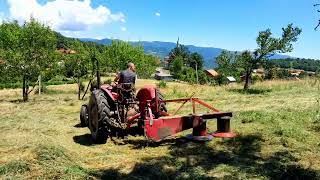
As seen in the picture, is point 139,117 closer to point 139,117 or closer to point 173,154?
point 139,117

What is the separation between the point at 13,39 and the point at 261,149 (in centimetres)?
1949

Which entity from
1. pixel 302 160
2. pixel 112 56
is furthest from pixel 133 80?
pixel 112 56

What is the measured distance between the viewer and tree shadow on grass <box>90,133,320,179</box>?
729cm

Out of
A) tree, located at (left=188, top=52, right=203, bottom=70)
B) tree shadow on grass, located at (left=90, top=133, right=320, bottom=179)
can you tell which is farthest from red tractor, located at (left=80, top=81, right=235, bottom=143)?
tree, located at (left=188, top=52, right=203, bottom=70)

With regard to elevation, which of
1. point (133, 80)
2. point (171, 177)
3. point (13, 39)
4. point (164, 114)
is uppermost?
point (13, 39)

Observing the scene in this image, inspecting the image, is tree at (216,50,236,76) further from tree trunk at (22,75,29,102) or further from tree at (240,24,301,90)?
tree trunk at (22,75,29,102)

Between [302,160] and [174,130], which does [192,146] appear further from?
[302,160]

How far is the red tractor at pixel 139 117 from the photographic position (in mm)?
9492

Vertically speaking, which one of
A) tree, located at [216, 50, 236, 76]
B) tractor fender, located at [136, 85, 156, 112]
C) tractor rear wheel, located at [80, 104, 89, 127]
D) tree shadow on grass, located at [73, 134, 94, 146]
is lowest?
tree shadow on grass, located at [73, 134, 94, 146]

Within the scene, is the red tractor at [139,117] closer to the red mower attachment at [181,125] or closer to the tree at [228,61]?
the red mower attachment at [181,125]

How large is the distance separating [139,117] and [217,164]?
10.3 feet

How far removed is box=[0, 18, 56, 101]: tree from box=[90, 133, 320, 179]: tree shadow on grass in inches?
638

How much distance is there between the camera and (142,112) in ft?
34.5

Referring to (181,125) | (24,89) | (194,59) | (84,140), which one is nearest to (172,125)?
(181,125)
